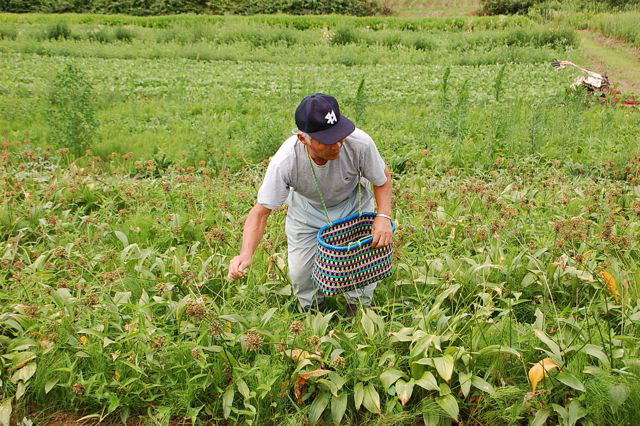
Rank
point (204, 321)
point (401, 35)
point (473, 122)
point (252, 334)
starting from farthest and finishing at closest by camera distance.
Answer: point (401, 35), point (473, 122), point (204, 321), point (252, 334)

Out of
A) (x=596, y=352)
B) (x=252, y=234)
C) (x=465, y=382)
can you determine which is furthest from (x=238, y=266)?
(x=596, y=352)

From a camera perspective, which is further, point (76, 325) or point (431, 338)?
point (76, 325)

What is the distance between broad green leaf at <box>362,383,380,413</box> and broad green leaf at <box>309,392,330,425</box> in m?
0.20

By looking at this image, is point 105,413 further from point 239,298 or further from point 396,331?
point 396,331

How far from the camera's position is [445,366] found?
2992mm

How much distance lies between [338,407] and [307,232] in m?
1.15

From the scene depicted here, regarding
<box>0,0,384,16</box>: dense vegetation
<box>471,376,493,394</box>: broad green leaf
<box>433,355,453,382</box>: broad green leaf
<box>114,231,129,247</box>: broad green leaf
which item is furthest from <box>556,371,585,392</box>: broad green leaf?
<box>0,0,384,16</box>: dense vegetation

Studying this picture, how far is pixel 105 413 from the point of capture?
3211 millimetres

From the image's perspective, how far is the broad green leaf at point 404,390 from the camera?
9.55 ft

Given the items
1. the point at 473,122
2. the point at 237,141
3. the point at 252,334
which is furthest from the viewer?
the point at 473,122

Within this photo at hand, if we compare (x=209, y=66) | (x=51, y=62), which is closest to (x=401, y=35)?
(x=209, y=66)

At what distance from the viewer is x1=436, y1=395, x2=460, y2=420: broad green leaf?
285 cm

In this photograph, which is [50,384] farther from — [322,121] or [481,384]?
[481,384]

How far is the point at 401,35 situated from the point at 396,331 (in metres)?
17.1
